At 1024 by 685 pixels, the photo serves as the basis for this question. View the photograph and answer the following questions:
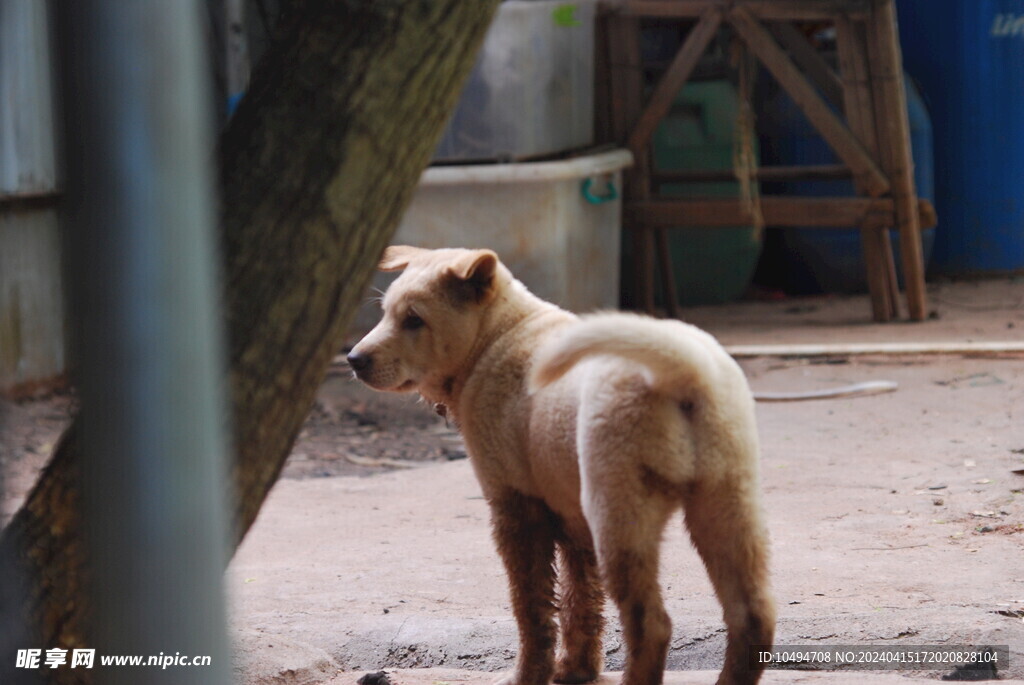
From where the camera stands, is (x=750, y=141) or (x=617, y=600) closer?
(x=617, y=600)

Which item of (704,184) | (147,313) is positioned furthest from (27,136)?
(147,313)

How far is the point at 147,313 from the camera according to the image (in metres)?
1.30

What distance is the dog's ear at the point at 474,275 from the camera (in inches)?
114

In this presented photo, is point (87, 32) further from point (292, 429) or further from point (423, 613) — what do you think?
point (423, 613)

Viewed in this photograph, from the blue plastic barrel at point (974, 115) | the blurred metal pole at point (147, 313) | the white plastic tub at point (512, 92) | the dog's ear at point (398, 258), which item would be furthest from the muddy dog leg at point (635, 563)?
the blue plastic barrel at point (974, 115)

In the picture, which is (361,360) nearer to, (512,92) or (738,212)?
(512,92)

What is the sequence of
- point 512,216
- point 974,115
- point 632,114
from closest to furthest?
point 512,216 < point 632,114 < point 974,115

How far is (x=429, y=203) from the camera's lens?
7457 mm

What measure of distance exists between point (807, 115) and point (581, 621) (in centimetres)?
615

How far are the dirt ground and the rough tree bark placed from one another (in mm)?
Result: 206

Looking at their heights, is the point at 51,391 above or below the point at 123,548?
below

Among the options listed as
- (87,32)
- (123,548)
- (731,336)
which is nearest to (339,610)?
(123,548)

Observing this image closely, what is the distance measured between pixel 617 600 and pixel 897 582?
4.69 feet

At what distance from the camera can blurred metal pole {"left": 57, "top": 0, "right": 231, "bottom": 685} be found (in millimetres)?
1277
